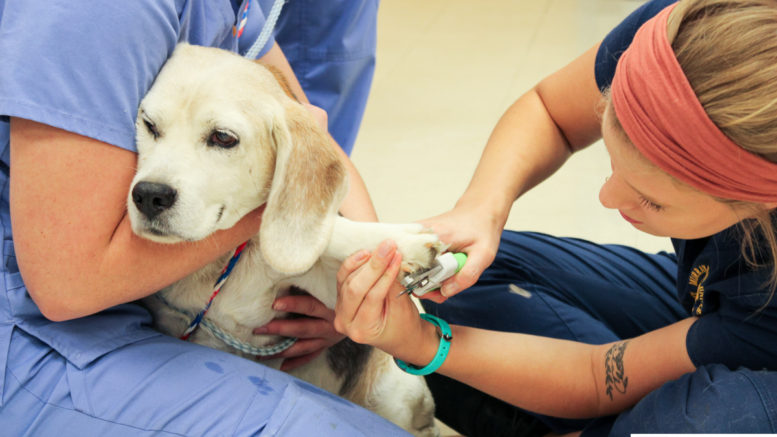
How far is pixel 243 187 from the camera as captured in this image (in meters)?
1.26

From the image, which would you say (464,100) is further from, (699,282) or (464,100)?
(699,282)

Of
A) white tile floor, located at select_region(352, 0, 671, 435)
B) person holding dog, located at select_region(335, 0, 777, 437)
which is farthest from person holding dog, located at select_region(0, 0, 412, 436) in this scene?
white tile floor, located at select_region(352, 0, 671, 435)

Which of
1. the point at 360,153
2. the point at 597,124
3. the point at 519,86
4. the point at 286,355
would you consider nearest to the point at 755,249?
the point at 597,124

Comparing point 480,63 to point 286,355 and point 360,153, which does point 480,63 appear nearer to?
point 360,153

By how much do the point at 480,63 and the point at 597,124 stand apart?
115 inches

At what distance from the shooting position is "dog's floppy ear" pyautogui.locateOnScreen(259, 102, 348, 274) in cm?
126

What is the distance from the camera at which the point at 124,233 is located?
1219mm

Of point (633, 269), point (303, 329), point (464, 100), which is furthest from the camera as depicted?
point (464, 100)

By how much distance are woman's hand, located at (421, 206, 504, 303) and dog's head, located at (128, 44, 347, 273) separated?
25 cm

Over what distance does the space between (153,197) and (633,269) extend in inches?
52.2

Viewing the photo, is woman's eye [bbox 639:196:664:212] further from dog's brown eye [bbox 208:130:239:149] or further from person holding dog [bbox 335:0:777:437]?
dog's brown eye [bbox 208:130:239:149]

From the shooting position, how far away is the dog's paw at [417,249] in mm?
1332

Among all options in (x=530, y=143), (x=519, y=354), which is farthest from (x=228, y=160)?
(x=530, y=143)

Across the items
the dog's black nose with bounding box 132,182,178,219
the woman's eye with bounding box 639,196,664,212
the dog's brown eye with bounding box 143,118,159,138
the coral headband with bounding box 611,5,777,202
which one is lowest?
the dog's black nose with bounding box 132,182,178,219
